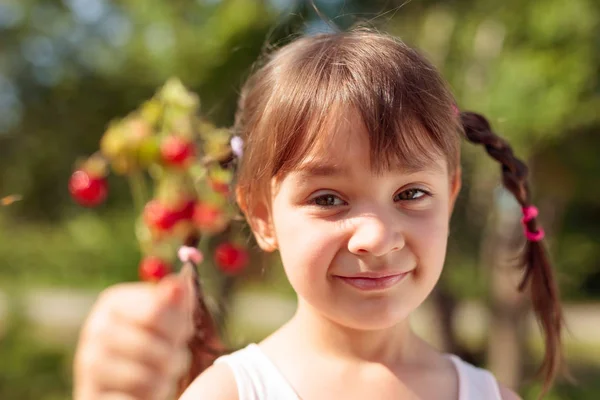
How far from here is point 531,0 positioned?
290cm

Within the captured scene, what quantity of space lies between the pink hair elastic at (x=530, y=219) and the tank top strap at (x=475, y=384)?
0.27 m

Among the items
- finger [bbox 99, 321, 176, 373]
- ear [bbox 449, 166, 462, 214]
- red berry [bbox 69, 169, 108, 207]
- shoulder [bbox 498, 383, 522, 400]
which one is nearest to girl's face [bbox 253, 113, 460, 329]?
ear [bbox 449, 166, 462, 214]

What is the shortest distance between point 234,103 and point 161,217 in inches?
53.9

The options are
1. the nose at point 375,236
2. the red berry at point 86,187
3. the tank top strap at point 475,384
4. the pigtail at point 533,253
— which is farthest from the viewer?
the red berry at point 86,187

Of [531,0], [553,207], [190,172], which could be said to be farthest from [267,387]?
[553,207]

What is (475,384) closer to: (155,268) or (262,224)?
(262,224)

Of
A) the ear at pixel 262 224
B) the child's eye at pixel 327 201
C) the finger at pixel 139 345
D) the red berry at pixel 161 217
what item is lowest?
the finger at pixel 139 345

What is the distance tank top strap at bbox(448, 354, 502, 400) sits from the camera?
1073mm

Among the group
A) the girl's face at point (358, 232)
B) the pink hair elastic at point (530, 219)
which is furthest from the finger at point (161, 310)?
the pink hair elastic at point (530, 219)

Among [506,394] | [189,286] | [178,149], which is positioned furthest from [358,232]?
[178,149]

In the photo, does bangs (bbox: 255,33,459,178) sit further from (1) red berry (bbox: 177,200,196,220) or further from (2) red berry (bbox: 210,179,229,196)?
(1) red berry (bbox: 177,200,196,220)

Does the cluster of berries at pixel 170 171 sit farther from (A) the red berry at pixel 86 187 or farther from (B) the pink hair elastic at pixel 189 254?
(B) the pink hair elastic at pixel 189 254

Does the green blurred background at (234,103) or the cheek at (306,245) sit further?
the green blurred background at (234,103)

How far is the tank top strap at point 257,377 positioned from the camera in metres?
1.00
